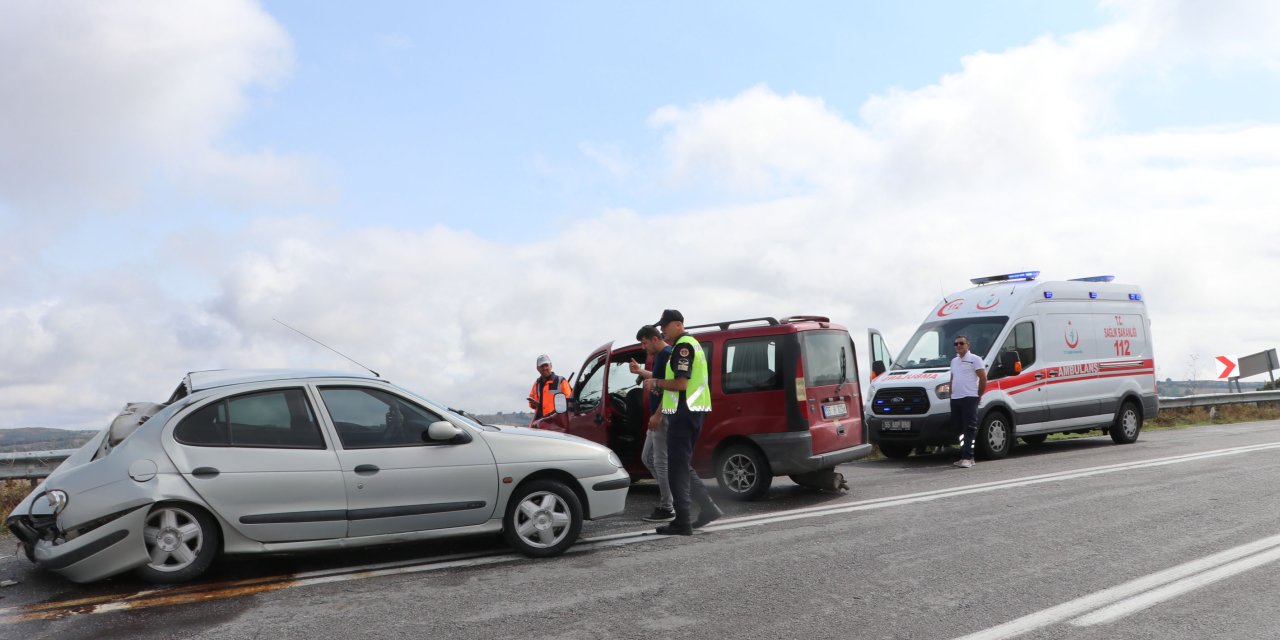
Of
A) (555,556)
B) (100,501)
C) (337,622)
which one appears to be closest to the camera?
(337,622)

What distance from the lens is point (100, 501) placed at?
239 inches

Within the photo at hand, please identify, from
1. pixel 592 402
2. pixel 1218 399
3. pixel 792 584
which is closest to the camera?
pixel 792 584

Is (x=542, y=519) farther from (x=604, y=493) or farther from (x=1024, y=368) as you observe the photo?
(x=1024, y=368)

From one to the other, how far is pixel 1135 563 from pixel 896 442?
27.3 feet

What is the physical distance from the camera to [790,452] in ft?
31.6

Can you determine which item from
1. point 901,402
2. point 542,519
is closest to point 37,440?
point 542,519

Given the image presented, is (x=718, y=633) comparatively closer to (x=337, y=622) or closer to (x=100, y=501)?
(x=337, y=622)

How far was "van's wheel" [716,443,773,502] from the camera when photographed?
9836 millimetres

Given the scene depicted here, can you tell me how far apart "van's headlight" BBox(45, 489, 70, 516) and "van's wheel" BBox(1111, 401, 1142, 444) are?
1575cm

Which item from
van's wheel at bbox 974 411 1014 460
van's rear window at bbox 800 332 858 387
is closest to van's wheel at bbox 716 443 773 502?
van's rear window at bbox 800 332 858 387

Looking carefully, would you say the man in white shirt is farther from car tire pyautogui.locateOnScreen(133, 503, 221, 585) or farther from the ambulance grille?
car tire pyautogui.locateOnScreen(133, 503, 221, 585)

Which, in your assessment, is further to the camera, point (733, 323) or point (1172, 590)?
point (733, 323)

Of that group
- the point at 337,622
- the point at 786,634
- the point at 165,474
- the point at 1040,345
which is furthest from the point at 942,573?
the point at 1040,345

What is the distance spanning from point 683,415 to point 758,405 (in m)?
1.85
